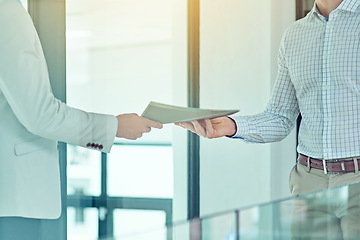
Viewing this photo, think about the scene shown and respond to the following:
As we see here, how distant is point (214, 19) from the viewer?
206 cm

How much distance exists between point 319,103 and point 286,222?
0.62 meters

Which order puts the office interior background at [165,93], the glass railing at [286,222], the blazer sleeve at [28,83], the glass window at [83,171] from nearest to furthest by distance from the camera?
the glass railing at [286,222]
the blazer sleeve at [28,83]
the glass window at [83,171]
the office interior background at [165,93]

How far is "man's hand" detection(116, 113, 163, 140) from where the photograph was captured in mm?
1445

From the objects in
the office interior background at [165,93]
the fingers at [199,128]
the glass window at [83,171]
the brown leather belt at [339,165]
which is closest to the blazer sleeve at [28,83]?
the glass window at [83,171]

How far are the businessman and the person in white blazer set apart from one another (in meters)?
0.31

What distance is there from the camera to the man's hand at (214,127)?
1577 millimetres

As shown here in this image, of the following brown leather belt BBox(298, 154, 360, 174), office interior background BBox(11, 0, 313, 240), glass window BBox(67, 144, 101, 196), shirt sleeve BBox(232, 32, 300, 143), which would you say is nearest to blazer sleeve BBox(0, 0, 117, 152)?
glass window BBox(67, 144, 101, 196)

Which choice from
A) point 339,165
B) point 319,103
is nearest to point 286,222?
point 339,165

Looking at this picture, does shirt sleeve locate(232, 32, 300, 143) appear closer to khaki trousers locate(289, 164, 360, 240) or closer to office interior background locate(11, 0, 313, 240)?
office interior background locate(11, 0, 313, 240)

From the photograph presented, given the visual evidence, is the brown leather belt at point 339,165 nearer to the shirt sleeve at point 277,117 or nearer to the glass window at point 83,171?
the shirt sleeve at point 277,117

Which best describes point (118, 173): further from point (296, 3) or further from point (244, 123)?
point (296, 3)

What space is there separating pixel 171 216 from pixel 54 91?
0.79m

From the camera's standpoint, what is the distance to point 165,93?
1.95 metres

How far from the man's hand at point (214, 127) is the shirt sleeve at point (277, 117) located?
2 cm
